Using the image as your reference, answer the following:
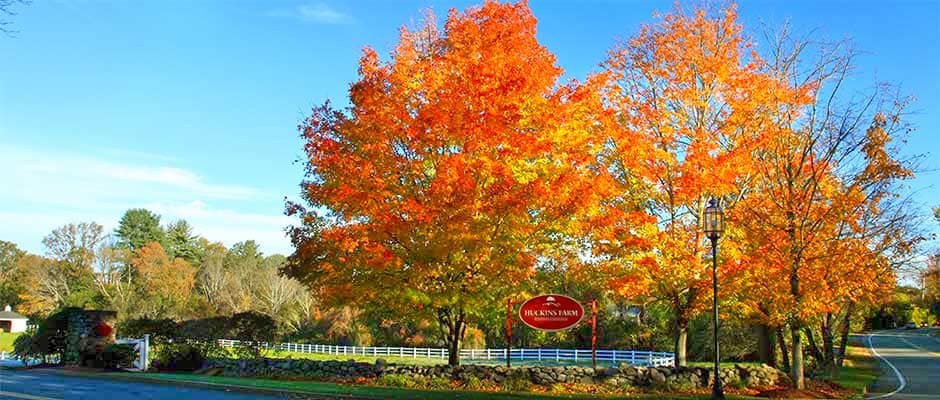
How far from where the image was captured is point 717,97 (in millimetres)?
21656

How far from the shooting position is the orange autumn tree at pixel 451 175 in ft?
58.6

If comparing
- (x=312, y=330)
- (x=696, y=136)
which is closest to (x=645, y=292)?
(x=696, y=136)

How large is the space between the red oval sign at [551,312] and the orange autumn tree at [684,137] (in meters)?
1.57

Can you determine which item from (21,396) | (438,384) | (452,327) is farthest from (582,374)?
(21,396)

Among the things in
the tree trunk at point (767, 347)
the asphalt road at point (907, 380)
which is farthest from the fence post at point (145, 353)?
the tree trunk at point (767, 347)

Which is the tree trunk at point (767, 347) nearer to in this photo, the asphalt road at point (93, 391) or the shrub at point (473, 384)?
the shrub at point (473, 384)

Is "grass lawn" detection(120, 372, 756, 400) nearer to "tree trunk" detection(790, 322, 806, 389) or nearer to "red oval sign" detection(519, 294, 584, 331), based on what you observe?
"red oval sign" detection(519, 294, 584, 331)

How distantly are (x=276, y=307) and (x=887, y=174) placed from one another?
5072 cm

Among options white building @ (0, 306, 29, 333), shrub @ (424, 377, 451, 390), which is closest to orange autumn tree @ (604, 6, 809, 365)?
shrub @ (424, 377, 451, 390)

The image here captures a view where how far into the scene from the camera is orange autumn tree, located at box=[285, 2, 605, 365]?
17.9m

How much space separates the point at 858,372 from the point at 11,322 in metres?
89.9

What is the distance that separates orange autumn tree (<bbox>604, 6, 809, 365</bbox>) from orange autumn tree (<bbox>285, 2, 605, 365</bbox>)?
2.07 metres

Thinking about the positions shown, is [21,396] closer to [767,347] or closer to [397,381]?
[397,381]

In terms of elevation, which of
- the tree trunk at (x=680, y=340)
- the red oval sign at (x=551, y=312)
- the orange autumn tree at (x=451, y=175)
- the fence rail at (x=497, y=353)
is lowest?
the fence rail at (x=497, y=353)
